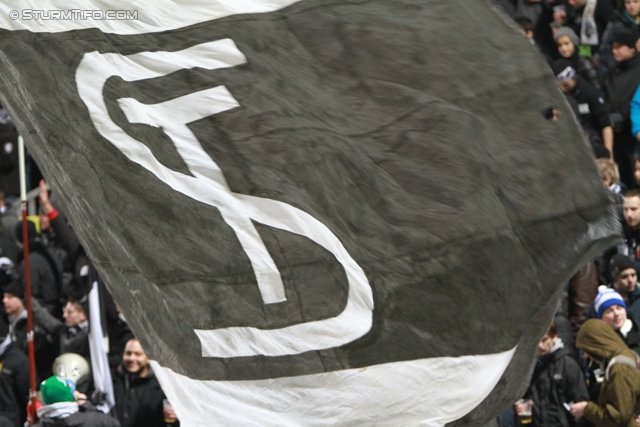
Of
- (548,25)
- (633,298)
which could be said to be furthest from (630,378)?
(548,25)

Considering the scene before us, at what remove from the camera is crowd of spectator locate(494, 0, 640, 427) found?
23.0 feet

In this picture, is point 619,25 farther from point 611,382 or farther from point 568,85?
point 611,382

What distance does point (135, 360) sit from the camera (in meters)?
7.63

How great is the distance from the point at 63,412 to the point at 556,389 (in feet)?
9.05

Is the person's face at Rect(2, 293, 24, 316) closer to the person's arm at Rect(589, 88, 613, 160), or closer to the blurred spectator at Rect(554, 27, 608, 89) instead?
the person's arm at Rect(589, 88, 613, 160)

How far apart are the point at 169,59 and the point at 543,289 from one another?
4.58 ft

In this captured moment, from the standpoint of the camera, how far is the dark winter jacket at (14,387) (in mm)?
8102

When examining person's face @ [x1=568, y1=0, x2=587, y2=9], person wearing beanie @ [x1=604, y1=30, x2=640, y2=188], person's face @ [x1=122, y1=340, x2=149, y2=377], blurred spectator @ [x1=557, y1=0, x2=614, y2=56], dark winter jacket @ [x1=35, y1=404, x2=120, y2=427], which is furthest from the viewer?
person's face @ [x1=568, y1=0, x2=587, y2=9]

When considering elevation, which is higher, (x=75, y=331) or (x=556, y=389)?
(x=75, y=331)

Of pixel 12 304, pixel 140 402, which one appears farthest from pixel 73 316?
pixel 140 402

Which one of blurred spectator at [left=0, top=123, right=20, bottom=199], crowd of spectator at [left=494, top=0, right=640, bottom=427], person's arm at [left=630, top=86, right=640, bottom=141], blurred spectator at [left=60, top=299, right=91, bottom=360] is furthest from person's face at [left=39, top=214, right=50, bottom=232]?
person's arm at [left=630, top=86, right=640, bottom=141]

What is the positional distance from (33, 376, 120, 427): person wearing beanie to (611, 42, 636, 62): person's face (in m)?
5.02

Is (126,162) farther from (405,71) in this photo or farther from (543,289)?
(543,289)

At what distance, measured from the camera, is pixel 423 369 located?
3.96 meters
